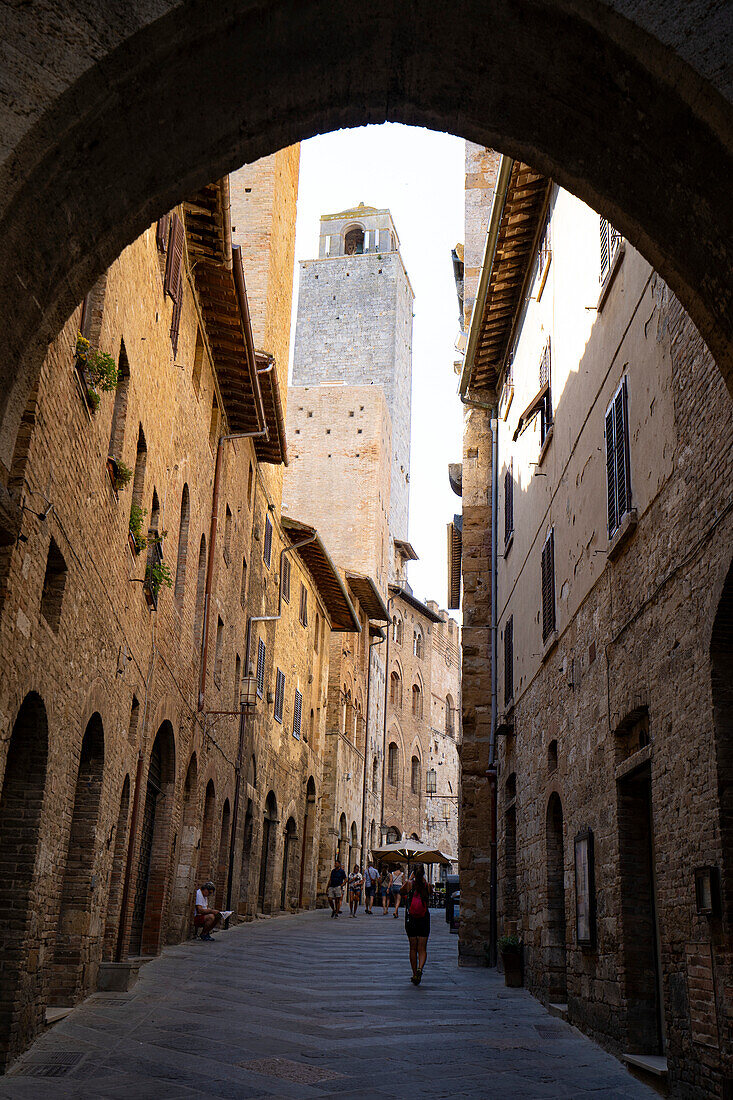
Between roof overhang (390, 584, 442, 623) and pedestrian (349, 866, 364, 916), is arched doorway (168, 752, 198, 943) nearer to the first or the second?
pedestrian (349, 866, 364, 916)

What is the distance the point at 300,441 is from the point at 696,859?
1493 inches

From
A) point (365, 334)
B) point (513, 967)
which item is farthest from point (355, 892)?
point (365, 334)

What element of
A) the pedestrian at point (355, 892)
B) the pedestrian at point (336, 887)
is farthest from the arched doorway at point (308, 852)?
the pedestrian at point (336, 887)

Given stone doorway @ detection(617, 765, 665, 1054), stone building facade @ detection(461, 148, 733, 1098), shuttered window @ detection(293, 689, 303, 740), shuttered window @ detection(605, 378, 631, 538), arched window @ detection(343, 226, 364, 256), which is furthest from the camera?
arched window @ detection(343, 226, 364, 256)

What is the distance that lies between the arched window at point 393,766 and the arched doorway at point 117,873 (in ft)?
116

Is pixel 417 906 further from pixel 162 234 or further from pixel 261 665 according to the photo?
pixel 261 665

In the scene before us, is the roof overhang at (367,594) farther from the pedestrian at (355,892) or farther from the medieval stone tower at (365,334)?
the medieval stone tower at (365,334)

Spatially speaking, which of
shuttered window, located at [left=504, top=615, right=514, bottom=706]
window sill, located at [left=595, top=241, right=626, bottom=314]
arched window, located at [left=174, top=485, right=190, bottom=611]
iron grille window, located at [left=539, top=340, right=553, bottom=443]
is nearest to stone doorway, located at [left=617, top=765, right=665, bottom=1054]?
window sill, located at [left=595, top=241, right=626, bottom=314]

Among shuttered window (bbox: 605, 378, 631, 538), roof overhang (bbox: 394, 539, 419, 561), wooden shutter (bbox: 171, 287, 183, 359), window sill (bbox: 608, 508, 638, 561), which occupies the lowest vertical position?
window sill (bbox: 608, 508, 638, 561)

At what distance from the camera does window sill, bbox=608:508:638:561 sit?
8188 mm

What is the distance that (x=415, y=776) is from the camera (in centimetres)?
4944

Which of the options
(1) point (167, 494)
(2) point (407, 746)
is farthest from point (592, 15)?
(2) point (407, 746)

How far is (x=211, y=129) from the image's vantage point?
15.3ft

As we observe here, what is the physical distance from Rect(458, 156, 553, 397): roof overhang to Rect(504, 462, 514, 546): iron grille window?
2.10m
